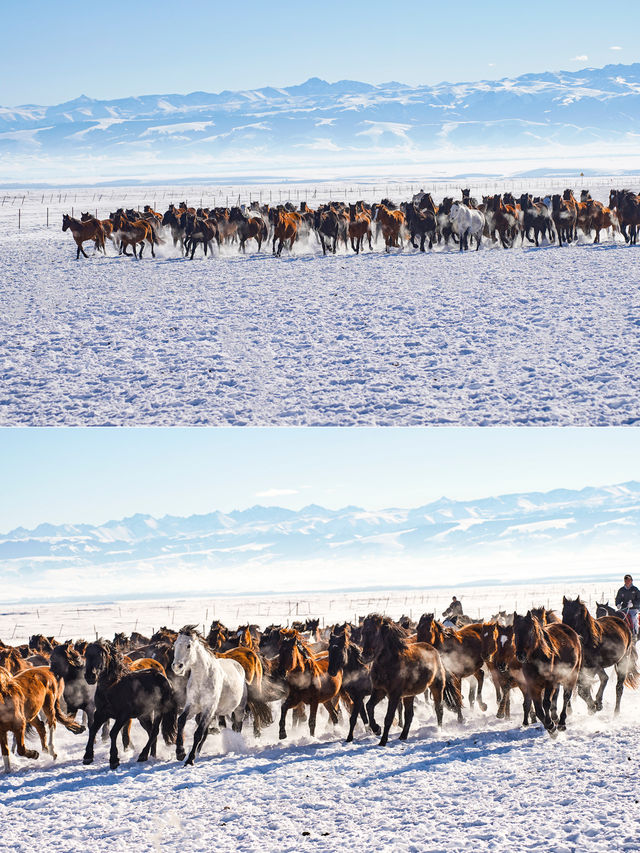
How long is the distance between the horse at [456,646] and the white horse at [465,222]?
62.7 feet

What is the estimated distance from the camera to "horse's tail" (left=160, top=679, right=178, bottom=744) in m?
10.1

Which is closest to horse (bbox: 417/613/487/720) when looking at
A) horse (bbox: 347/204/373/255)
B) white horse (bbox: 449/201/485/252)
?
horse (bbox: 347/204/373/255)

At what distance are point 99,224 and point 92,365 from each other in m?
14.1

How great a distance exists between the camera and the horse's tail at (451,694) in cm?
1123

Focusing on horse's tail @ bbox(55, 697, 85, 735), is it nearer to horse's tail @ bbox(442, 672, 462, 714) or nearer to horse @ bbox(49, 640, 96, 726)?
horse @ bbox(49, 640, 96, 726)

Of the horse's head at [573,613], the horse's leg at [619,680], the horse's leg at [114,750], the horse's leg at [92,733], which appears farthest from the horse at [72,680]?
the horse's leg at [619,680]

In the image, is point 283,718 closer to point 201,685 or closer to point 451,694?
point 201,685

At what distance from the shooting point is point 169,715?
33.6 ft

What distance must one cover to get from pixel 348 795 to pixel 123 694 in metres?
2.81

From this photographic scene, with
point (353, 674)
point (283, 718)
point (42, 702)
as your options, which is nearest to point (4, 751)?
point (42, 702)

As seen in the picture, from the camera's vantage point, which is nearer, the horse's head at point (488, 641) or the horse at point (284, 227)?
the horse's head at point (488, 641)

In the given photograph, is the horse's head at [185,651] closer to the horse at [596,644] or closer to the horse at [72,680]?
the horse at [72,680]

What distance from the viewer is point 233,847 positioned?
7.36 meters

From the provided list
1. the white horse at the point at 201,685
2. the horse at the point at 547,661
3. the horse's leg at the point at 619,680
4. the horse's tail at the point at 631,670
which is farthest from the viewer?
the horse's tail at the point at 631,670
